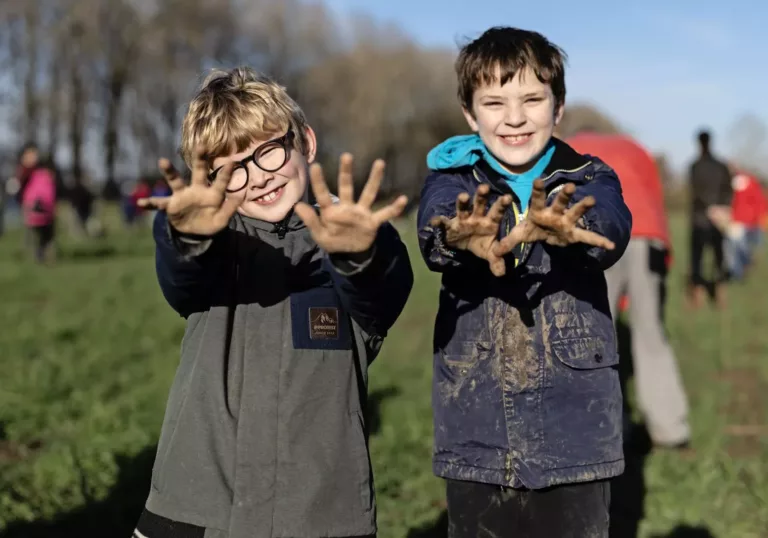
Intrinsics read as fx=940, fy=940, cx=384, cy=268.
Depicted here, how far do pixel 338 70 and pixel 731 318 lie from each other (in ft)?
132

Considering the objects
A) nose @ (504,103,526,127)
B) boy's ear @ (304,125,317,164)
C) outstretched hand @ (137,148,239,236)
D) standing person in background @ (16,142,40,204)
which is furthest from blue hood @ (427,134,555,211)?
standing person in background @ (16,142,40,204)

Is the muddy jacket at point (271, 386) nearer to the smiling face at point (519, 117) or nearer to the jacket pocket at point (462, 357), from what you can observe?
the jacket pocket at point (462, 357)

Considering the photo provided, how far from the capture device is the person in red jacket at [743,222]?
47.4 ft

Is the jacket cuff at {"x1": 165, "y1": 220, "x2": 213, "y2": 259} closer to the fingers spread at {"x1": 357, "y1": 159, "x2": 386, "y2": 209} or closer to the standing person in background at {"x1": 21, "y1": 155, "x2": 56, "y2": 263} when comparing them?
the fingers spread at {"x1": 357, "y1": 159, "x2": 386, "y2": 209}

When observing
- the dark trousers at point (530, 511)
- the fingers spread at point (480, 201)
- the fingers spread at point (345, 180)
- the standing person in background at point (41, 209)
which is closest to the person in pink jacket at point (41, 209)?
the standing person in background at point (41, 209)

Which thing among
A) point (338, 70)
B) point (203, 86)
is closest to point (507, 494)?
point (203, 86)

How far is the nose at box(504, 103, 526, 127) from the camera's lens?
255 centimetres

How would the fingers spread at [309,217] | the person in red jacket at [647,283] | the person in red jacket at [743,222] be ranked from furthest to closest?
the person in red jacket at [743,222] → the person in red jacket at [647,283] → the fingers spread at [309,217]

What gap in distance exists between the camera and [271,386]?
2188mm

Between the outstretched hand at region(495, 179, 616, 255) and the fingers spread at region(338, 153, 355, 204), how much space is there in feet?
1.44

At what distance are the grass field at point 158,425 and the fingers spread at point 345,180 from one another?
2469 millimetres

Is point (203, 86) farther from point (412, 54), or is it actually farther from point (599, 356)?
point (412, 54)

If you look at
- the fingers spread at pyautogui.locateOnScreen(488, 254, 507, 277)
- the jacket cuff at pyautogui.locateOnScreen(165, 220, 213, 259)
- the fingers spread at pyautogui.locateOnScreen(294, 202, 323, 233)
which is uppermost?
the fingers spread at pyautogui.locateOnScreen(294, 202, 323, 233)

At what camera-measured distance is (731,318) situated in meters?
10.3
